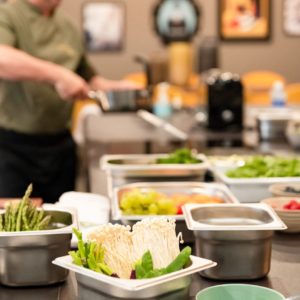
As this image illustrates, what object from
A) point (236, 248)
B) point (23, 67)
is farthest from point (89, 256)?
point (23, 67)

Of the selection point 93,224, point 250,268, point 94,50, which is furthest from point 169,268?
point 94,50

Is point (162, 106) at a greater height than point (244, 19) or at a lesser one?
lesser

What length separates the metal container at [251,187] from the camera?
2688 millimetres

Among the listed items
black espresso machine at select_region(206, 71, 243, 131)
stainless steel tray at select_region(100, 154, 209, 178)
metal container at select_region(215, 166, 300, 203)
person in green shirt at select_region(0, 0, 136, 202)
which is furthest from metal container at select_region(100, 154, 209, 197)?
black espresso machine at select_region(206, 71, 243, 131)

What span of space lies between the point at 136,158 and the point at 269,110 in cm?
196

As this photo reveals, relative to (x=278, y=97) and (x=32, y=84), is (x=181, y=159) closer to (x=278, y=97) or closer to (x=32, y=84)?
(x=32, y=84)

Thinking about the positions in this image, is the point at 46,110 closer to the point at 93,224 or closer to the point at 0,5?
the point at 0,5

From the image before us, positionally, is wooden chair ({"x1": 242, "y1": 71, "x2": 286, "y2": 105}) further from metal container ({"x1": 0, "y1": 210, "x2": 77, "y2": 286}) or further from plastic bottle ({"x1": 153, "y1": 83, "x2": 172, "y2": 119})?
metal container ({"x1": 0, "y1": 210, "x2": 77, "y2": 286})

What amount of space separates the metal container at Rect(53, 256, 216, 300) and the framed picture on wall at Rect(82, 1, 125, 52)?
763 centimetres

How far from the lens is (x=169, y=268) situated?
5.28 ft

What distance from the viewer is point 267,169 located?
287 centimetres

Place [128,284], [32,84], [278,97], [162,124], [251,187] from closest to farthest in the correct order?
[128,284] < [251,187] < [32,84] < [162,124] < [278,97]

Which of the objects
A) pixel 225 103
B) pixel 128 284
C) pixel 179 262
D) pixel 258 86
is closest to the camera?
pixel 128 284

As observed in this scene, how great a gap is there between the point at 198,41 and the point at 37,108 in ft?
18.1
